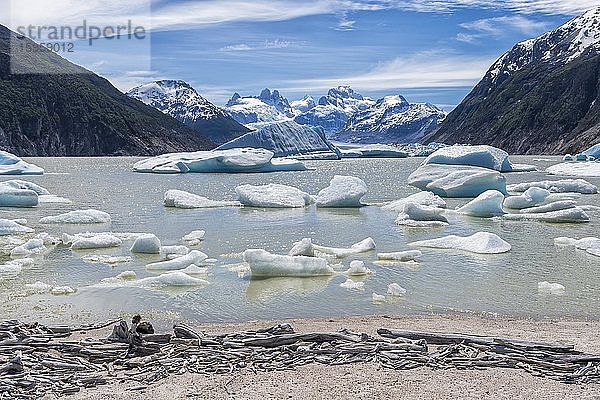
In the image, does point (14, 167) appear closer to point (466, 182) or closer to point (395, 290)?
point (466, 182)

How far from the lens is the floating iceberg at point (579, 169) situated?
37.1 m

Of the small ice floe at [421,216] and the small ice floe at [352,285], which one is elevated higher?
the small ice floe at [421,216]

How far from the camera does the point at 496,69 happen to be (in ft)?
464

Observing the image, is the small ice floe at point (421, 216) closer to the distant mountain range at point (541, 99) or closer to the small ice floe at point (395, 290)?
the small ice floe at point (395, 290)

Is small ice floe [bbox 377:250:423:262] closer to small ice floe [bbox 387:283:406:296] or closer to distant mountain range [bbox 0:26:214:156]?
small ice floe [bbox 387:283:406:296]

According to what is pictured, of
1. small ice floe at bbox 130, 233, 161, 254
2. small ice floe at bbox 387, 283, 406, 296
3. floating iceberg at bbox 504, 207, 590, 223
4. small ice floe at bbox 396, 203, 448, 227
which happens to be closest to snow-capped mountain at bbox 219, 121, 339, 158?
small ice floe at bbox 396, 203, 448, 227

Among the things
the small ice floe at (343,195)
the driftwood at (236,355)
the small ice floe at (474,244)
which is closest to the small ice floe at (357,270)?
the small ice floe at (474,244)

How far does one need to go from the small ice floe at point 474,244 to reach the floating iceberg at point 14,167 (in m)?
31.6

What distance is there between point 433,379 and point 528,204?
15587 mm

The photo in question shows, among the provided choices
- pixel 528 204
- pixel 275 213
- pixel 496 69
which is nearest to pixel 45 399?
pixel 275 213

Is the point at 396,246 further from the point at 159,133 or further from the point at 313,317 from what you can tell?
the point at 159,133

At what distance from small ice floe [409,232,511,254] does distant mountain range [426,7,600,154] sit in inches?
3057

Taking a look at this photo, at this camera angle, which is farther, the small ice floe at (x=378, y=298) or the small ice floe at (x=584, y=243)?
the small ice floe at (x=584, y=243)

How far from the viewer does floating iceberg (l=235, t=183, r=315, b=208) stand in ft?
67.1
